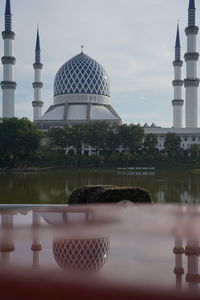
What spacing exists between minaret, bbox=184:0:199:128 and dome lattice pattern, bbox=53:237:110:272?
36.9 m

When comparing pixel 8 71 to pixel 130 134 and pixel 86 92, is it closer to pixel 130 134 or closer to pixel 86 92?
pixel 86 92

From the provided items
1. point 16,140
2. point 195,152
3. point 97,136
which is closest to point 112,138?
point 97,136

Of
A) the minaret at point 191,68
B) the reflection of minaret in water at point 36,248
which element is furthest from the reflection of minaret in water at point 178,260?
the minaret at point 191,68

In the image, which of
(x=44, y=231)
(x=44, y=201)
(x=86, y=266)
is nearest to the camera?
(x=86, y=266)

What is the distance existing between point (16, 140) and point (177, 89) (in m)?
20.8

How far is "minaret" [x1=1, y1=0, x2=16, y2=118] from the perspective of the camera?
38344mm

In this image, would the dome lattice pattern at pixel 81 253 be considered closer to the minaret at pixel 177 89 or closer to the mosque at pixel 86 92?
the mosque at pixel 86 92

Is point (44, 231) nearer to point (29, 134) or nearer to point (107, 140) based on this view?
point (29, 134)

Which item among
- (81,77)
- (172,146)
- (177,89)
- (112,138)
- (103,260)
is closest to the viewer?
(103,260)

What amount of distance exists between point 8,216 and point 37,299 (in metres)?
2.04

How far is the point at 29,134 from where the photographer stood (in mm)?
27469

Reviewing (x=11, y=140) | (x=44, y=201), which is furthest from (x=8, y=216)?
(x=11, y=140)

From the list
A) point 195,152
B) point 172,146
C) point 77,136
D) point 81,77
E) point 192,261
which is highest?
point 81,77

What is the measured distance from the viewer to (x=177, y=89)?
41.8 meters
